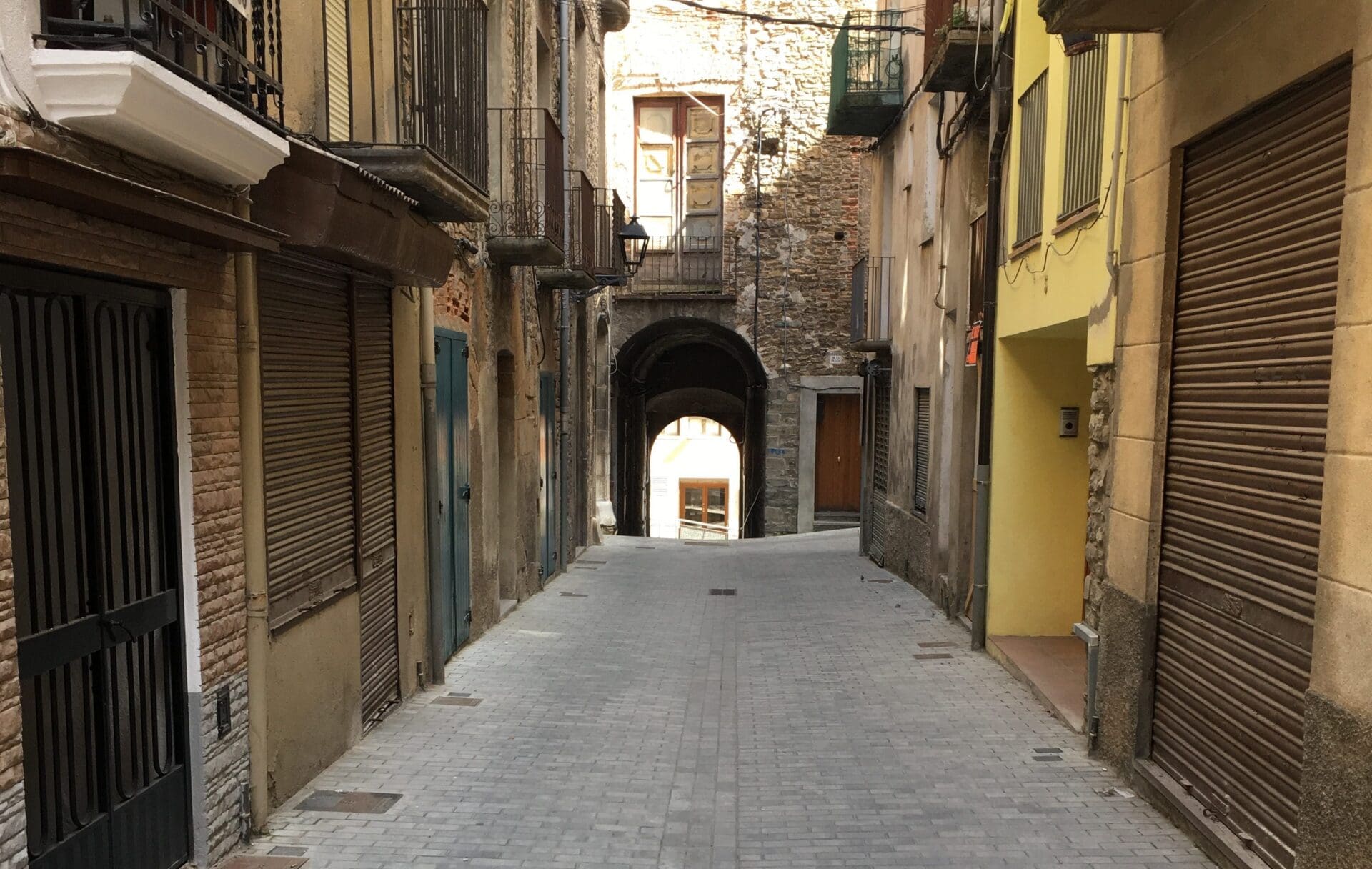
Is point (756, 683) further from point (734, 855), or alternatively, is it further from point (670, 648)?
point (734, 855)

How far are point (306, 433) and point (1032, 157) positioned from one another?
6.16 meters

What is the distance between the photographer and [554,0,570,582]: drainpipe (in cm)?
1323

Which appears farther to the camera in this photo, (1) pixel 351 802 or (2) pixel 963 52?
(2) pixel 963 52

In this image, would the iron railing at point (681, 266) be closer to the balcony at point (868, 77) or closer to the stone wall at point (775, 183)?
the stone wall at point (775, 183)

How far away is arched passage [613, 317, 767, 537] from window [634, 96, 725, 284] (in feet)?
4.04

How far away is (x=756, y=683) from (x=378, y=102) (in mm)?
5376

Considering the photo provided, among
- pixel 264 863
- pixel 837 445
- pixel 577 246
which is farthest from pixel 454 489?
pixel 837 445

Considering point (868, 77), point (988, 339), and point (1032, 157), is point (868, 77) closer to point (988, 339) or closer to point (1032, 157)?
point (1032, 157)

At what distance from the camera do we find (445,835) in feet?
15.9

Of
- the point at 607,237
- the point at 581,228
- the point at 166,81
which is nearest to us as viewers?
the point at 166,81

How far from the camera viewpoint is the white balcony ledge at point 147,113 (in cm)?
316

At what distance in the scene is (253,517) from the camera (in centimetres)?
480

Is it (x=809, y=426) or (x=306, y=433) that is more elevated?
(x=306, y=433)

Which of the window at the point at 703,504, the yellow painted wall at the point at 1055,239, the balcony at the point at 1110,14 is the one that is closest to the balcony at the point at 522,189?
the yellow painted wall at the point at 1055,239
